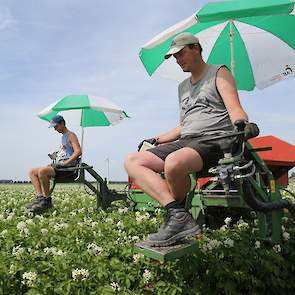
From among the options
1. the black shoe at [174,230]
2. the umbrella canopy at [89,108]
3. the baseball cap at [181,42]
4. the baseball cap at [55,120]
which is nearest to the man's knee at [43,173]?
the baseball cap at [55,120]

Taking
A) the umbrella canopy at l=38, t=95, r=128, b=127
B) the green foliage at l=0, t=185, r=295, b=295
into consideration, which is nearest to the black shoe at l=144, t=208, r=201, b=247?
the green foliage at l=0, t=185, r=295, b=295

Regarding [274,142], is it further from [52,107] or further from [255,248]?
[52,107]

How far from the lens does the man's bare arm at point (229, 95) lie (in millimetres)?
4008

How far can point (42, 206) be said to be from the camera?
8.93 m

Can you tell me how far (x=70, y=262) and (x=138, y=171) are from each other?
1.14 metres

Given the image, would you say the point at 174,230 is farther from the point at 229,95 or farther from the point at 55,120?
the point at 55,120

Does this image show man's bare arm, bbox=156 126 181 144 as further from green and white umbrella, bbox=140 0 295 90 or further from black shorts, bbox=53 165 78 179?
black shorts, bbox=53 165 78 179

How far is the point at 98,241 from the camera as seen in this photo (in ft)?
16.8

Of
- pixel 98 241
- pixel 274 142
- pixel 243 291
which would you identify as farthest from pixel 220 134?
pixel 274 142

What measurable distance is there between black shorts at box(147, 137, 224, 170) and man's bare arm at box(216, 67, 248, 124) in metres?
0.32

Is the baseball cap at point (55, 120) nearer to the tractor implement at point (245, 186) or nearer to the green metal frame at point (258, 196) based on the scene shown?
the tractor implement at point (245, 186)

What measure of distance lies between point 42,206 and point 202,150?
5712 millimetres

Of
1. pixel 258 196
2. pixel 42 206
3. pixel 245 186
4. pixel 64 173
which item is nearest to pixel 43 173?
pixel 64 173

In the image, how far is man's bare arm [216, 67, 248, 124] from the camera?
13.1 ft
